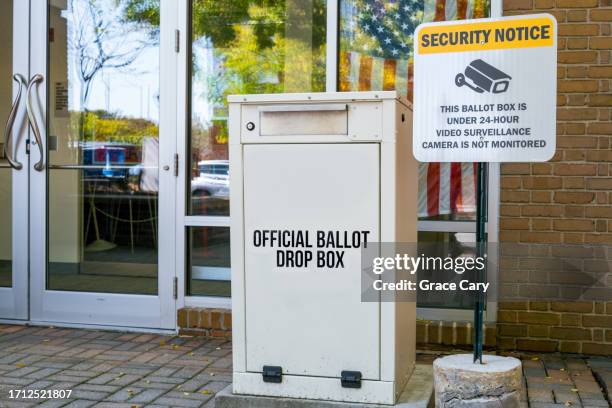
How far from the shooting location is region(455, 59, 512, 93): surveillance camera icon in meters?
3.17

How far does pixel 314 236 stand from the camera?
3482mm

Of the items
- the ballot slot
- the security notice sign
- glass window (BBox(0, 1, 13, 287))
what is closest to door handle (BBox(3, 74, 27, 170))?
glass window (BBox(0, 1, 13, 287))

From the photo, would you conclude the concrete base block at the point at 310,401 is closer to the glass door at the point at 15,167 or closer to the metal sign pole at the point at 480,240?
the metal sign pole at the point at 480,240

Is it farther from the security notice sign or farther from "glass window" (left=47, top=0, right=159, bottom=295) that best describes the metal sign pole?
"glass window" (left=47, top=0, right=159, bottom=295)

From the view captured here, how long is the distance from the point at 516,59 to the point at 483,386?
4.33ft

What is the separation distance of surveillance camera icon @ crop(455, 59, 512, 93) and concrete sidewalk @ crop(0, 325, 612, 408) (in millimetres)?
1662

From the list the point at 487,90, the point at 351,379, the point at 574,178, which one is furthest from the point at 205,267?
the point at 487,90

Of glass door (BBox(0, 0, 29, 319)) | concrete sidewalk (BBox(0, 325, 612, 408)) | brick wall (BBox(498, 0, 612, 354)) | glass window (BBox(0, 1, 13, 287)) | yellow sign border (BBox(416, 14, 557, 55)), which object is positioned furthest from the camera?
glass window (BBox(0, 1, 13, 287))

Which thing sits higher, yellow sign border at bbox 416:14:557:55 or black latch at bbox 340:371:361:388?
yellow sign border at bbox 416:14:557:55

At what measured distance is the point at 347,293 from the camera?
345cm

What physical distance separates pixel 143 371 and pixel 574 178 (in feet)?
9.21

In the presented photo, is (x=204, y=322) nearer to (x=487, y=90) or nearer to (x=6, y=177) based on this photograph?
(x=6, y=177)

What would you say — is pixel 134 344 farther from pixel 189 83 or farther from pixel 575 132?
pixel 575 132

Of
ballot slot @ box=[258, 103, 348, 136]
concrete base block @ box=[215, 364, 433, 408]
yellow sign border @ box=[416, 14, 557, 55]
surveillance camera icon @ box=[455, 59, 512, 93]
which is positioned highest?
yellow sign border @ box=[416, 14, 557, 55]
